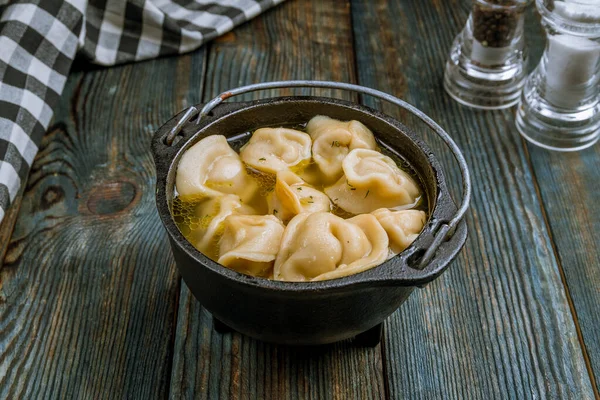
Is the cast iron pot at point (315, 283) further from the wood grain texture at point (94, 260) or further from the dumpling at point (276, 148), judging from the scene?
the wood grain texture at point (94, 260)

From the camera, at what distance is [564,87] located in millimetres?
2176

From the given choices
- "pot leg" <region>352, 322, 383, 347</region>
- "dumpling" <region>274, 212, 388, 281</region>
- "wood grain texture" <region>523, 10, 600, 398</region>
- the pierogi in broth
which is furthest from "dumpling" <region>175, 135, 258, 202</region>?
"wood grain texture" <region>523, 10, 600, 398</region>

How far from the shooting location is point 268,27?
2695 mm

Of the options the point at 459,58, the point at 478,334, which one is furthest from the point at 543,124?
the point at 478,334

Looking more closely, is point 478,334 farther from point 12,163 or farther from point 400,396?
point 12,163

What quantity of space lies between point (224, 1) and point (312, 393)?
1633mm

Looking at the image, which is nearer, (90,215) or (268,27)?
(90,215)

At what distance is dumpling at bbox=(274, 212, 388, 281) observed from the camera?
1.40 metres

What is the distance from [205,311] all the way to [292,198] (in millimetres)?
408

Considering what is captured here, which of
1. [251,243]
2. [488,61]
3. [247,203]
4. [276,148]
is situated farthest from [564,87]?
[251,243]

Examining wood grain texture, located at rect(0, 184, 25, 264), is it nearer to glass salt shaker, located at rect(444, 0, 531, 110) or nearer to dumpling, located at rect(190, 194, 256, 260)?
dumpling, located at rect(190, 194, 256, 260)

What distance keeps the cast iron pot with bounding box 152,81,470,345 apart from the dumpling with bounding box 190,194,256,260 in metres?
0.07

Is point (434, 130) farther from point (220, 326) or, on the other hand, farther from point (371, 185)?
point (220, 326)

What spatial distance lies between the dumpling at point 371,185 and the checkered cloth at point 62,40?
955 mm
